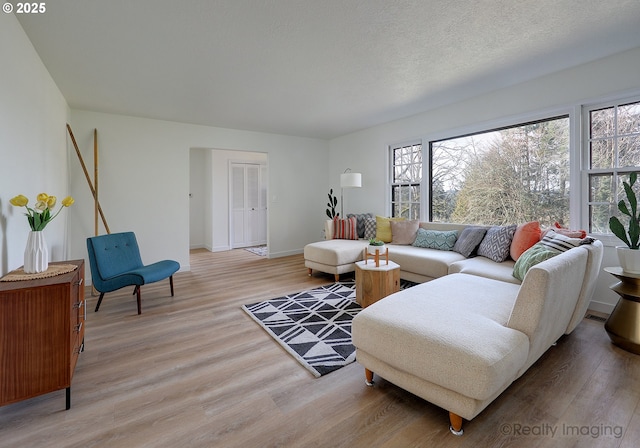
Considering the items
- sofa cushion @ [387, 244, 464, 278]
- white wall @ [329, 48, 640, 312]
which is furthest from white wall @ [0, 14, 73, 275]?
white wall @ [329, 48, 640, 312]

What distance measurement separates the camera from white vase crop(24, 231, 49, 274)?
5.92 feet

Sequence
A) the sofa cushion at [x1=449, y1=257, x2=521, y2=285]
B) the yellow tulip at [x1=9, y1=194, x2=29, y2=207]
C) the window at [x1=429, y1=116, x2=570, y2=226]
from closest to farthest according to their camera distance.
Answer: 1. the yellow tulip at [x1=9, y1=194, x2=29, y2=207]
2. the sofa cushion at [x1=449, y1=257, x2=521, y2=285]
3. the window at [x1=429, y1=116, x2=570, y2=226]

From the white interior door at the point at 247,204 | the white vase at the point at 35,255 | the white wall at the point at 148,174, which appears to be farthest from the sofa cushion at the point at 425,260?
the white interior door at the point at 247,204

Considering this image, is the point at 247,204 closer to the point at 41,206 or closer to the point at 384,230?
the point at 384,230

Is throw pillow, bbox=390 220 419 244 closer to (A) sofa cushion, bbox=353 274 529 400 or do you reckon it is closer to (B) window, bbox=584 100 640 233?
(B) window, bbox=584 100 640 233

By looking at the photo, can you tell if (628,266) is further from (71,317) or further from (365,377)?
(71,317)

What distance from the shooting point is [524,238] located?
3002mm

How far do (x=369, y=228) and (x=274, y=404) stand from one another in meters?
3.52

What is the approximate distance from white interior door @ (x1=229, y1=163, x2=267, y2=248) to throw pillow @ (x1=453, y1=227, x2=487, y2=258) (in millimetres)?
4973

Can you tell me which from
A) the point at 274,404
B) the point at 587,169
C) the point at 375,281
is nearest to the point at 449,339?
the point at 274,404

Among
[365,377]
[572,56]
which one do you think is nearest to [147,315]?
[365,377]

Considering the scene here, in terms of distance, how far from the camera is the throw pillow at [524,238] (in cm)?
296

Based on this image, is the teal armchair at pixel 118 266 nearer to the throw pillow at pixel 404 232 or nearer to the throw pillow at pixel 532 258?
the throw pillow at pixel 404 232

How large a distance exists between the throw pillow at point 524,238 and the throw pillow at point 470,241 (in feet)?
1.36
